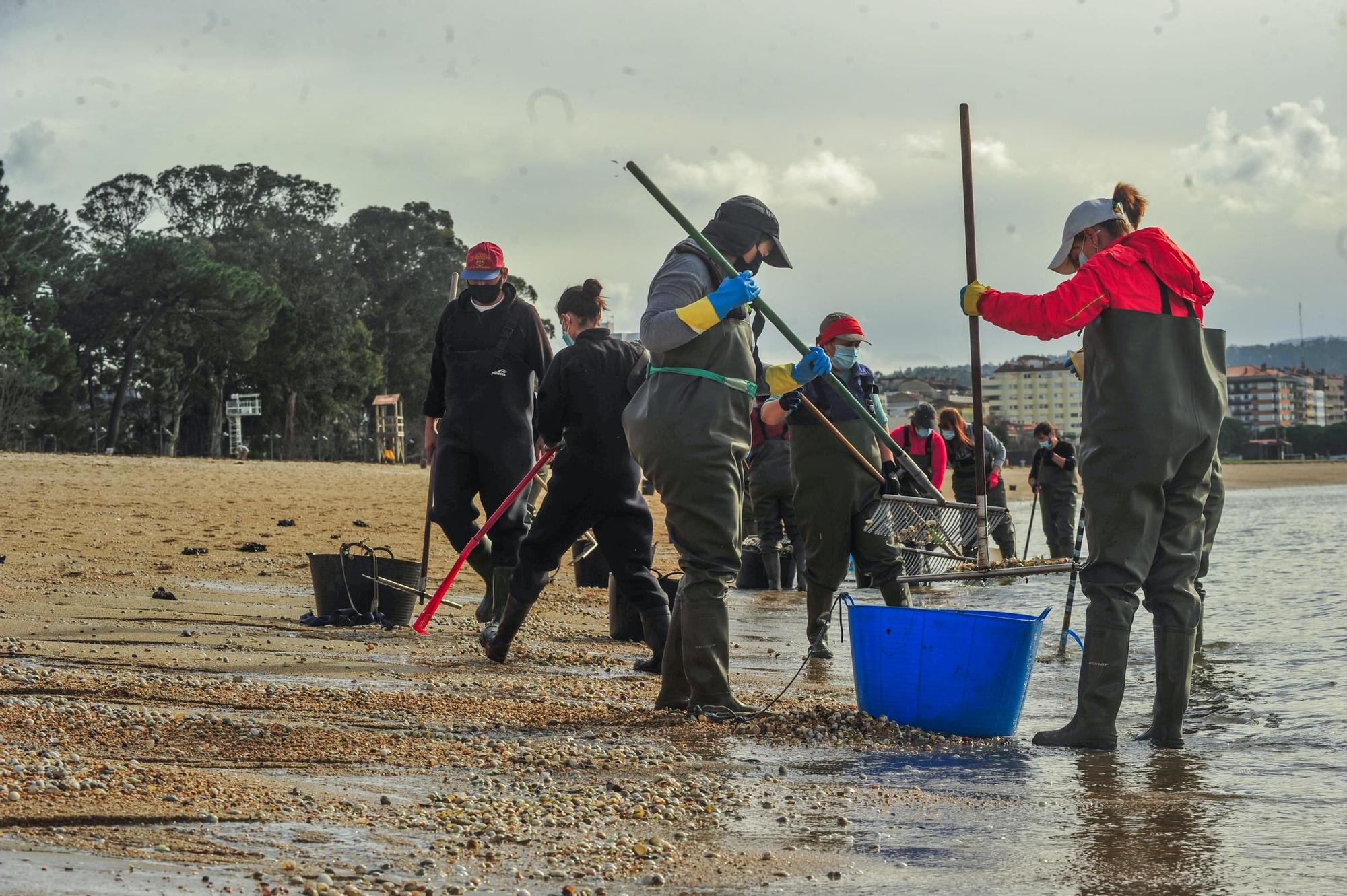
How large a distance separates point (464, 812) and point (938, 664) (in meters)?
2.15

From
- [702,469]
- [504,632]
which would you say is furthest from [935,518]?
[504,632]

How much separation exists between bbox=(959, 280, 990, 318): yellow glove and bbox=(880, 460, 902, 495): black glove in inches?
76.0

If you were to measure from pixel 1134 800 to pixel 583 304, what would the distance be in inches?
145

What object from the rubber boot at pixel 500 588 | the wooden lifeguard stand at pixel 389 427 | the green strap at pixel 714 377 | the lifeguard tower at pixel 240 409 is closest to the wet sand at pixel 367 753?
the rubber boot at pixel 500 588

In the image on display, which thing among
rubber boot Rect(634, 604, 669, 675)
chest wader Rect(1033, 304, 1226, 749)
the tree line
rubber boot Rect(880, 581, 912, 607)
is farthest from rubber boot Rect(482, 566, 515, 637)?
the tree line

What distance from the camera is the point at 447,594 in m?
11.2

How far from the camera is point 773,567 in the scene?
1318cm

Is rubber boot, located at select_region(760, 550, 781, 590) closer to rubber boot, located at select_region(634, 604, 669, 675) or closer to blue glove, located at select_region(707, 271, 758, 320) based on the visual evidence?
rubber boot, located at select_region(634, 604, 669, 675)

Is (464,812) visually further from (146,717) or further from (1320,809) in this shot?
(1320,809)

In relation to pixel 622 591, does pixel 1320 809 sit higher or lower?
lower

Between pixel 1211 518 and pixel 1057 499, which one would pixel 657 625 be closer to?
pixel 1211 518

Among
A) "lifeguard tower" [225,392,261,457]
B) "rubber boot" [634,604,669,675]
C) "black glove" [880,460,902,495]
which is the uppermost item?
"lifeguard tower" [225,392,261,457]

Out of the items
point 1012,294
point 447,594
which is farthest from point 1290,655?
point 447,594

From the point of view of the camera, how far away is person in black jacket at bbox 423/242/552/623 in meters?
7.68
